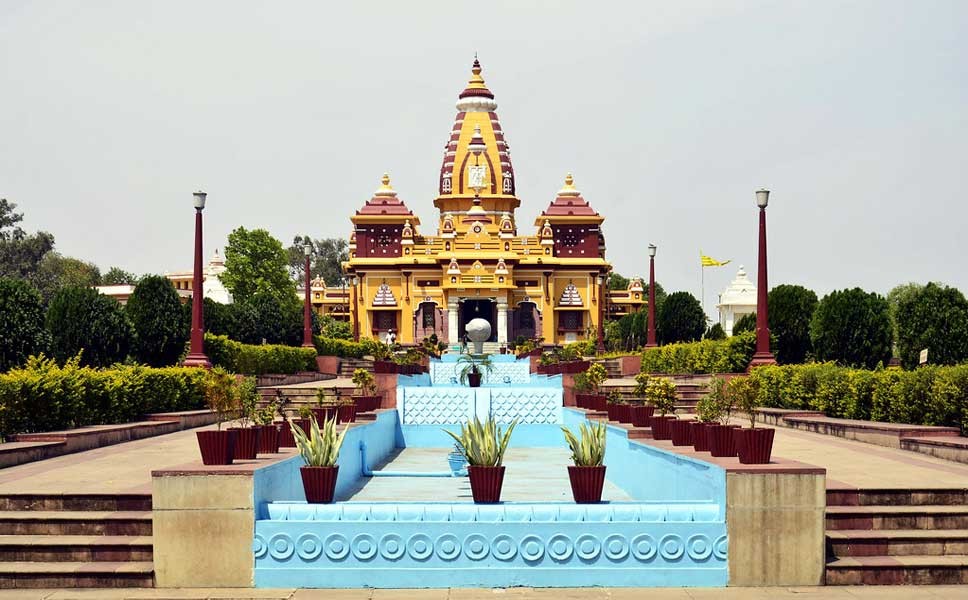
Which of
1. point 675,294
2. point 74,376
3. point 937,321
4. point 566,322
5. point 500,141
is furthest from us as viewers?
point 500,141

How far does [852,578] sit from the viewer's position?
31.9 feet

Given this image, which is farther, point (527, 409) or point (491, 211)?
point (491, 211)

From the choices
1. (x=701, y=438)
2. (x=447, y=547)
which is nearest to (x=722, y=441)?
(x=701, y=438)

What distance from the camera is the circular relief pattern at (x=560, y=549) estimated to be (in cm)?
972

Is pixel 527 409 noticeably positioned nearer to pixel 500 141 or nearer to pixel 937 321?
pixel 937 321

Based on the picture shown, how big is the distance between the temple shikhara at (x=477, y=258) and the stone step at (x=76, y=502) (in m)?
52.0

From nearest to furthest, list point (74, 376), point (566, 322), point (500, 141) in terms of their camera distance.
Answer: point (74, 376) → point (566, 322) → point (500, 141)

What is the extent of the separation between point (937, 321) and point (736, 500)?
1727cm

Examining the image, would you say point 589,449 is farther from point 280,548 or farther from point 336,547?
point 280,548

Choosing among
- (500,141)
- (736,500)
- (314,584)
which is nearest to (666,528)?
(736,500)

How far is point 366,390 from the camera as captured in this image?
24547 mm

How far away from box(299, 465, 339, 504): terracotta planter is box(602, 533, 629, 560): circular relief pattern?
242cm

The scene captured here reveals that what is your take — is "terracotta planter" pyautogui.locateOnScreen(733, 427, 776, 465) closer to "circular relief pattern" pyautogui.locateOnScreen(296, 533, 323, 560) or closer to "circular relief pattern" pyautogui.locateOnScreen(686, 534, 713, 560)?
"circular relief pattern" pyautogui.locateOnScreen(686, 534, 713, 560)

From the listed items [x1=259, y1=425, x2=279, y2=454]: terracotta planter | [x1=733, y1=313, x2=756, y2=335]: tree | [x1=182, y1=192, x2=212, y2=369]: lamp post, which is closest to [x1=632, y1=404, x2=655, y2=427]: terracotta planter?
[x1=259, y1=425, x2=279, y2=454]: terracotta planter
